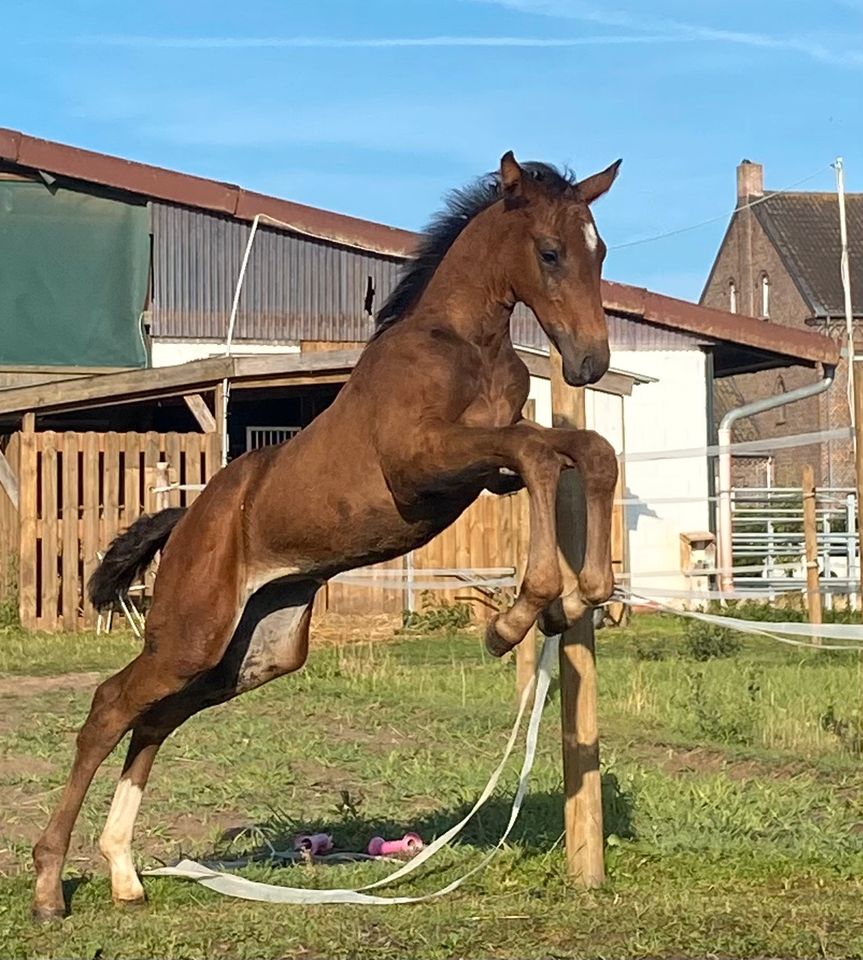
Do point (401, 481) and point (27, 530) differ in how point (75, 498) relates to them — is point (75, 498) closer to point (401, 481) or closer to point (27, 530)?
point (27, 530)

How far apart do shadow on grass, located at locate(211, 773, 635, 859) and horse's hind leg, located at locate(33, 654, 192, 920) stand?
122cm

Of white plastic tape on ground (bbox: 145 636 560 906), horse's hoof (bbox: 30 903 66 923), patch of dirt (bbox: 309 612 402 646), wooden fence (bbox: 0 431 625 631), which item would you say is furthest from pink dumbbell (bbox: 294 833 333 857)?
wooden fence (bbox: 0 431 625 631)

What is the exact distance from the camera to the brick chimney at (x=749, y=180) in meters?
50.5

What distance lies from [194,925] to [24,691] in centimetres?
764

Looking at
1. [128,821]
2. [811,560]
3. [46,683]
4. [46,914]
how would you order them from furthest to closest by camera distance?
[811,560] < [46,683] < [128,821] < [46,914]

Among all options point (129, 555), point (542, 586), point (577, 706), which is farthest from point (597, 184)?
point (129, 555)

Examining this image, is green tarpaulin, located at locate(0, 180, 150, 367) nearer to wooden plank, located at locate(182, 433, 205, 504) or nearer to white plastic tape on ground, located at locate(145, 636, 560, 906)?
wooden plank, located at locate(182, 433, 205, 504)

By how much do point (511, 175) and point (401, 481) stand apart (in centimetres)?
115

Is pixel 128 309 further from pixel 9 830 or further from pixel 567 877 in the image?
pixel 567 877

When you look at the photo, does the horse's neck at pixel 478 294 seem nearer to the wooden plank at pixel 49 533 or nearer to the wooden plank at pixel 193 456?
the wooden plank at pixel 193 456

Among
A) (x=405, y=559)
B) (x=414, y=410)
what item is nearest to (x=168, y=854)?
(x=414, y=410)

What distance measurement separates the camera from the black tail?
677 centimetres

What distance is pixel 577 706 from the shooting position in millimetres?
6430

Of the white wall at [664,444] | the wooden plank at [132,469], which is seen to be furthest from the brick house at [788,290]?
the wooden plank at [132,469]
